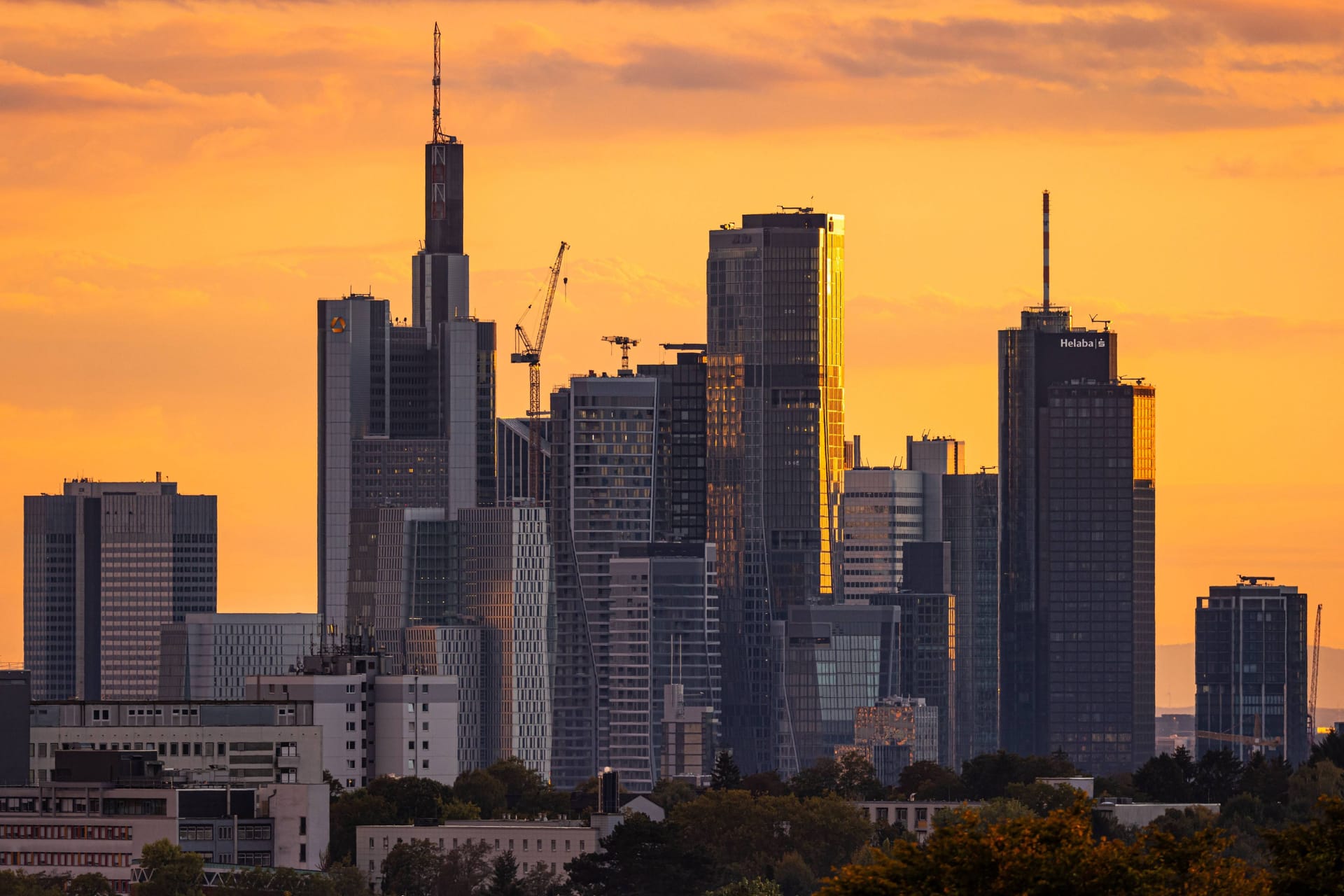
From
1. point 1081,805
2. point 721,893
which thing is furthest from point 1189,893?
point 721,893

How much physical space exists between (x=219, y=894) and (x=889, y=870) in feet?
354

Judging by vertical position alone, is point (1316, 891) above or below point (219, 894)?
above

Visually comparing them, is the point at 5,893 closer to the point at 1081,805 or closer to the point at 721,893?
the point at 721,893

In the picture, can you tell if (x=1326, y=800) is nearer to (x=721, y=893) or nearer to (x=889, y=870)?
(x=889, y=870)

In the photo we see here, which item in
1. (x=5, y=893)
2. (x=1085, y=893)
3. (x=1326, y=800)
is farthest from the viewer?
(x=5, y=893)

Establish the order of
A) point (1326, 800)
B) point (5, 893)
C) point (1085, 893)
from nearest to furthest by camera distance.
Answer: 1. point (1085, 893)
2. point (1326, 800)
3. point (5, 893)

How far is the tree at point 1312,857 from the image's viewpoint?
97375mm

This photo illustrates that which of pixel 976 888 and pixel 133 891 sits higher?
pixel 976 888

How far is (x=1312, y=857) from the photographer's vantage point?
9788 cm

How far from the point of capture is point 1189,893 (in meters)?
100

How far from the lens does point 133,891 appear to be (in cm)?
19862

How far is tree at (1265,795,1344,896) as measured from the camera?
97.4 m

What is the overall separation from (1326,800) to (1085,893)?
10.8 m

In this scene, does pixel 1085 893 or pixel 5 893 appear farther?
pixel 5 893
